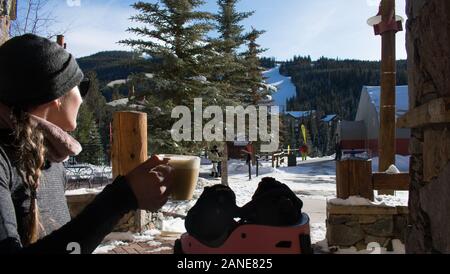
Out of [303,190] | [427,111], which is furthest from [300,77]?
[427,111]

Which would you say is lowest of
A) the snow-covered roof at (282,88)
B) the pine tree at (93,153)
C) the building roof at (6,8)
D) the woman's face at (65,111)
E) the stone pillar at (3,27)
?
the pine tree at (93,153)

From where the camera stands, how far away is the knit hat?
1.05m

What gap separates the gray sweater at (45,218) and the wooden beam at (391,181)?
3972mm

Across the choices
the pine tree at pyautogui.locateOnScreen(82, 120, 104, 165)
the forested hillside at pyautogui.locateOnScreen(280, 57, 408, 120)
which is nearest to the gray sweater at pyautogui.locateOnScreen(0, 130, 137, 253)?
the pine tree at pyautogui.locateOnScreen(82, 120, 104, 165)

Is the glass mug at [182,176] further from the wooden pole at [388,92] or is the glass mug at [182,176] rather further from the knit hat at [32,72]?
the wooden pole at [388,92]

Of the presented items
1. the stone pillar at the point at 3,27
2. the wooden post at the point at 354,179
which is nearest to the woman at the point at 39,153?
the stone pillar at the point at 3,27

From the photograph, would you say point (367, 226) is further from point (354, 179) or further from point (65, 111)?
point (65, 111)

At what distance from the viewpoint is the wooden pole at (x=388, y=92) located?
7.44m

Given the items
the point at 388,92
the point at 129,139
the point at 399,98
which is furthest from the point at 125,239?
the point at 399,98

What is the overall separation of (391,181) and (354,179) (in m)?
0.42

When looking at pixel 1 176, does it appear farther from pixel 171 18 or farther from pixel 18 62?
pixel 171 18

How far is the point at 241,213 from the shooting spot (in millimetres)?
1239

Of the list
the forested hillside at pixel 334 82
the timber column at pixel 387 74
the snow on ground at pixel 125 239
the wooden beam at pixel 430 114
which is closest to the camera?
the wooden beam at pixel 430 114
